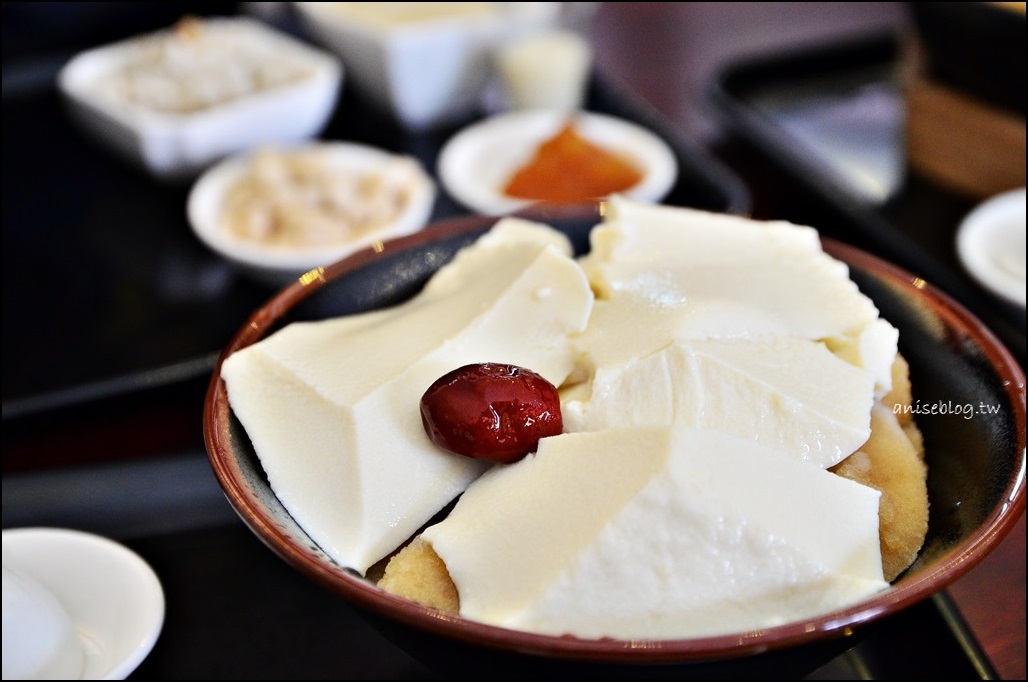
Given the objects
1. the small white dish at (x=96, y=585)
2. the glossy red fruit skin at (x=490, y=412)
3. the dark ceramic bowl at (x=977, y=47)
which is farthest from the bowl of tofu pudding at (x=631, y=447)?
the dark ceramic bowl at (x=977, y=47)

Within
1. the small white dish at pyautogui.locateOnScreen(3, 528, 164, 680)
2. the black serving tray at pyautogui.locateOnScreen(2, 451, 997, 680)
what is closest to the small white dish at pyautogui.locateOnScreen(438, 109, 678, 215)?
the black serving tray at pyautogui.locateOnScreen(2, 451, 997, 680)

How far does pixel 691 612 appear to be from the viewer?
1.84ft

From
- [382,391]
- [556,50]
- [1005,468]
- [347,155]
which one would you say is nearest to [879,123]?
[556,50]

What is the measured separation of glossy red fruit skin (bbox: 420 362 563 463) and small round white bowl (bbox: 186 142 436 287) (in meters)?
0.60

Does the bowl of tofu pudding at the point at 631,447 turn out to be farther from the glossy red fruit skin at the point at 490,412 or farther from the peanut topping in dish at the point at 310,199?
the peanut topping in dish at the point at 310,199

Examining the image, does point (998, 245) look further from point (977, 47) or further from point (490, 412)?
point (490, 412)

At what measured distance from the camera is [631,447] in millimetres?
596

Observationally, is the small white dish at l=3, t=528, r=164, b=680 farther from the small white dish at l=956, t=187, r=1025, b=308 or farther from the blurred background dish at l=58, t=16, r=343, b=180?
the small white dish at l=956, t=187, r=1025, b=308

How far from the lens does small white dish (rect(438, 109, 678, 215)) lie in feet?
4.92

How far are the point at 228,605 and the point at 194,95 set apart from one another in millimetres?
1049

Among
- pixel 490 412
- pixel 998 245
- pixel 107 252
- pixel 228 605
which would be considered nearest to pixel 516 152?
pixel 107 252

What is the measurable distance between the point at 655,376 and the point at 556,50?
3.94ft

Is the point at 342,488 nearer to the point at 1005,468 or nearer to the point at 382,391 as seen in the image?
the point at 382,391

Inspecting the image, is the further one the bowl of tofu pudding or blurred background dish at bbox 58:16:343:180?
blurred background dish at bbox 58:16:343:180
